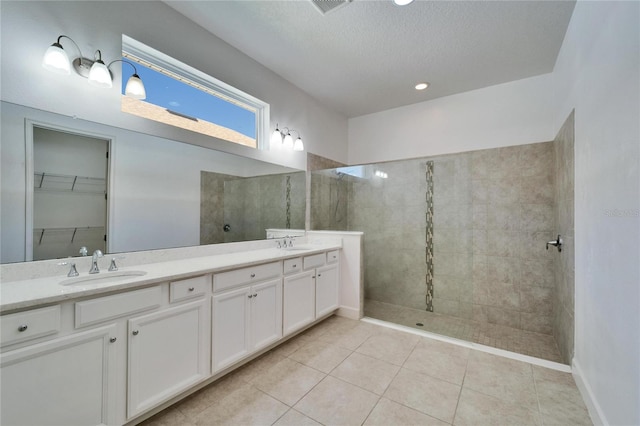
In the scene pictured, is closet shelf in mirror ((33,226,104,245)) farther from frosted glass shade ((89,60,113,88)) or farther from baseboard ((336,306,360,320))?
baseboard ((336,306,360,320))

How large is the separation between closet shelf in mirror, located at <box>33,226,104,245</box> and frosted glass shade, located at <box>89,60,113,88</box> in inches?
36.3

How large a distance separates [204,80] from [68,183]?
141cm

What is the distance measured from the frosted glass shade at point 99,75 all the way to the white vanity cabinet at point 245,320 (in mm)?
1546

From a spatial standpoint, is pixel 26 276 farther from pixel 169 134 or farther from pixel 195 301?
pixel 169 134

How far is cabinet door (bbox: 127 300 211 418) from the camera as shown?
134 centimetres

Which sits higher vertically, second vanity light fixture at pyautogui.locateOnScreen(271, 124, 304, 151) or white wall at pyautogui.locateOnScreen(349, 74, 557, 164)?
white wall at pyautogui.locateOnScreen(349, 74, 557, 164)

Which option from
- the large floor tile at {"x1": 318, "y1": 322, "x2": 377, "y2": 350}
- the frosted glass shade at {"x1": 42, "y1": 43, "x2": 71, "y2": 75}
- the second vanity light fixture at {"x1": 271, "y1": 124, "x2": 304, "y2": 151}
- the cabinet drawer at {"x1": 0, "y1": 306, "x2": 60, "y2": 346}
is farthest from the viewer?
the second vanity light fixture at {"x1": 271, "y1": 124, "x2": 304, "y2": 151}

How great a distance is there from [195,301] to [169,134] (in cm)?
131

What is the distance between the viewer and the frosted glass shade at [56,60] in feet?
4.74

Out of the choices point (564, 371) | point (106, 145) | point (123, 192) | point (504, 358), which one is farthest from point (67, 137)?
point (564, 371)

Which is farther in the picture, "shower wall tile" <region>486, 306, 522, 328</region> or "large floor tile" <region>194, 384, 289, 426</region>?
"shower wall tile" <region>486, 306, 522, 328</region>

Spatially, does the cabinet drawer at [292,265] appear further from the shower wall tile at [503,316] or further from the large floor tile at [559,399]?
the shower wall tile at [503,316]

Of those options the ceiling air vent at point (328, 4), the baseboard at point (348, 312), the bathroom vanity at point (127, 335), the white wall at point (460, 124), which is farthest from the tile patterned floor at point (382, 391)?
the ceiling air vent at point (328, 4)

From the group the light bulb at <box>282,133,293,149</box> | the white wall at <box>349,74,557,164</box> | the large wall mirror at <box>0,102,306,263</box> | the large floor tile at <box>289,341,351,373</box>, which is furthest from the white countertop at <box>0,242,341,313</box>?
the white wall at <box>349,74,557,164</box>
